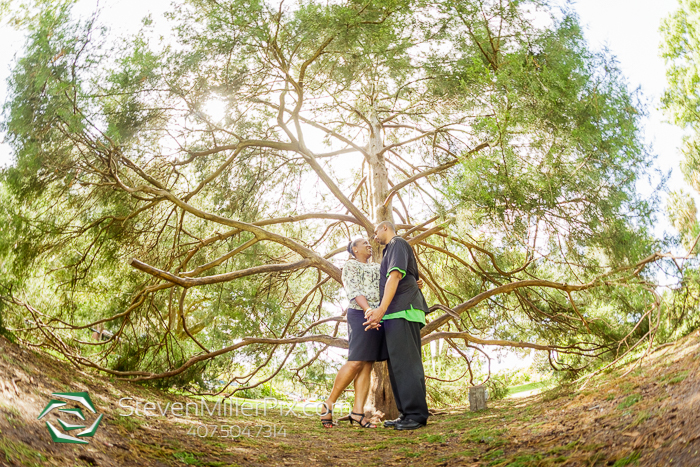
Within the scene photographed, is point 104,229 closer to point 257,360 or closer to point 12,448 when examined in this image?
point 257,360

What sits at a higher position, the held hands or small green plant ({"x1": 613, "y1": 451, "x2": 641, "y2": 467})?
the held hands

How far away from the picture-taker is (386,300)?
340cm

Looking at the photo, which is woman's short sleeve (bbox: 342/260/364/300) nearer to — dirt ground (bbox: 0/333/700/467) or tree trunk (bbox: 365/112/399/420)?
dirt ground (bbox: 0/333/700/467)

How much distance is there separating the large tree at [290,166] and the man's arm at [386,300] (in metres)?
0.59

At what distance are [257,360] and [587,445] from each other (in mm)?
5924

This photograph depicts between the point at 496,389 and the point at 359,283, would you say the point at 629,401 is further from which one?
the point at 496,389

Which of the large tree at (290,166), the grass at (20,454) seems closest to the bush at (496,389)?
the large tree at (290,166)

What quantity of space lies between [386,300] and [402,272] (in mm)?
225

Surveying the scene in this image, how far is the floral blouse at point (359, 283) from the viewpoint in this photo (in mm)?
3863

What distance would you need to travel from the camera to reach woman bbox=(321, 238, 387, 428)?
3717 mm

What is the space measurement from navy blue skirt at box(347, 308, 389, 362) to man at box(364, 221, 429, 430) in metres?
0.15

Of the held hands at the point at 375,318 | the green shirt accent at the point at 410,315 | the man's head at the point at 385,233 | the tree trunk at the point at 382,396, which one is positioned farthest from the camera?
the tree trunk at the point at 382,396

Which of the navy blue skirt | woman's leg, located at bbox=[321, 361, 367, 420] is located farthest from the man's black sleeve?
woman's leg, located at bbox=[321, 361, 367, 420]

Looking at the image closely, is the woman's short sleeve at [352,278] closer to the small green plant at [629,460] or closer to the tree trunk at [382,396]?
the small green plant at [629,460]
